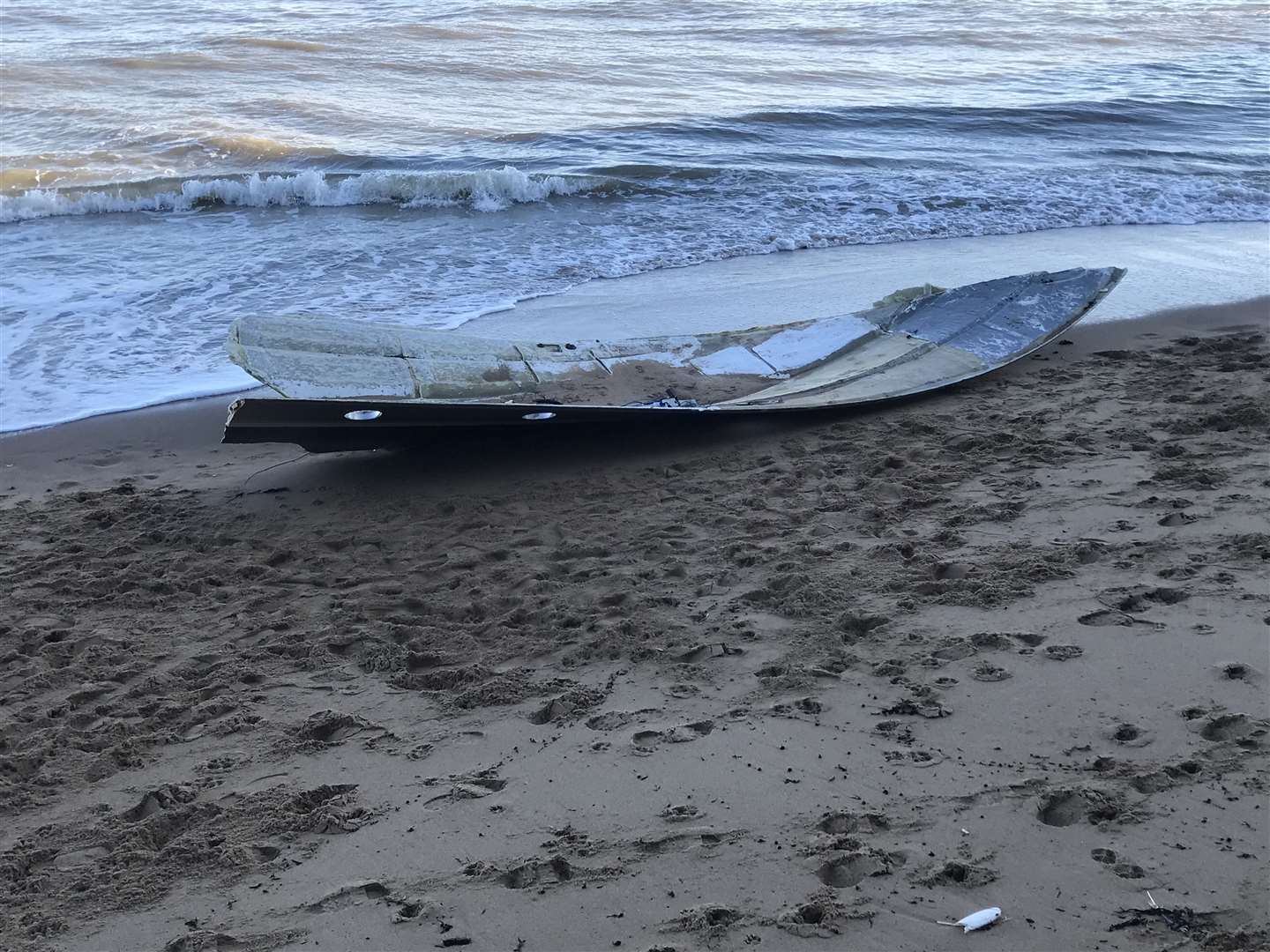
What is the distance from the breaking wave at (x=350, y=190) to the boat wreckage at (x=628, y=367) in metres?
4.42

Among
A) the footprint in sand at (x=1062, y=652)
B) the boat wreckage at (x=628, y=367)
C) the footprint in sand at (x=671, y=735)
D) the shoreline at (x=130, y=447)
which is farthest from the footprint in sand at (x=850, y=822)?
the shoreline at (x=130, y=447)

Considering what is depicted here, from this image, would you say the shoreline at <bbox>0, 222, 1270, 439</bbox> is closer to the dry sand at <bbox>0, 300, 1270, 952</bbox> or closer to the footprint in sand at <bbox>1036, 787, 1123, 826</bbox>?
the dry sand at <bbox>0, 300, 1270, 952</bbox>

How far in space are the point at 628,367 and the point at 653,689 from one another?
2.65m

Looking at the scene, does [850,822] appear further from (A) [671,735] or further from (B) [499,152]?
(B) [499,152]

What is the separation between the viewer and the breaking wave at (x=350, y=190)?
10.2 meters

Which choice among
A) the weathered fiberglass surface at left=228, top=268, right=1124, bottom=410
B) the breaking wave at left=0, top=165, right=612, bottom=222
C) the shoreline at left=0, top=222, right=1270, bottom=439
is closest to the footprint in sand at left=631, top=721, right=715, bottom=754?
the weathered fiberglass surface at left=228, top=268, right=1124, bottom=410

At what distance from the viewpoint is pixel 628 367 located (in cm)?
559

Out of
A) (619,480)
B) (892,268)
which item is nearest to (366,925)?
(619,480)

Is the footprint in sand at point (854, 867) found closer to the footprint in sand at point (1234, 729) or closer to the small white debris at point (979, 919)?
the small white debris at point (979, 919)

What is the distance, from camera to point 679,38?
18.1m

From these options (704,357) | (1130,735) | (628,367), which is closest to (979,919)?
(1130,735)

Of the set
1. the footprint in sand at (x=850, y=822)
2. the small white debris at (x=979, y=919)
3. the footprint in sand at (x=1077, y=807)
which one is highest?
the footprint in sand at (x=1077, y=807)

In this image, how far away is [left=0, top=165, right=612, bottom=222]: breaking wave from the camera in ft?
33.6

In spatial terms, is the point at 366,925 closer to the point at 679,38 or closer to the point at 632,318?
the point at 632,318
